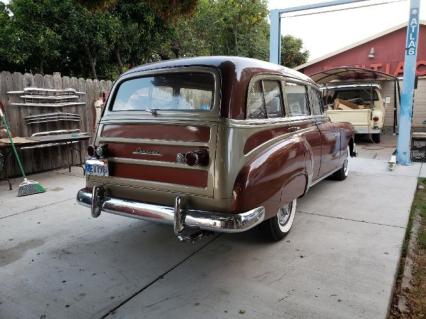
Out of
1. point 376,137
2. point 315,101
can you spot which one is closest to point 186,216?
point 315,101

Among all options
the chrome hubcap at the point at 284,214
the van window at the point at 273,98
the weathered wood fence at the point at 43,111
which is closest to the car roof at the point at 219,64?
the van window at the point at 273,98

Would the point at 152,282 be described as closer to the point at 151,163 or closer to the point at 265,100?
the point at 151,163

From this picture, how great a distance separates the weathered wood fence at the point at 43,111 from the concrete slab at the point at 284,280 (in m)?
5.05

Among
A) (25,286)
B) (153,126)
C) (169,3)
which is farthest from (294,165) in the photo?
(169,3)

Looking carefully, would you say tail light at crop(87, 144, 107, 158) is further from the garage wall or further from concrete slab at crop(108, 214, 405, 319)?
the garage wall

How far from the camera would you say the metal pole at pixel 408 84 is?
745cm

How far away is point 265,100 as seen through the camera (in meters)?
3.57

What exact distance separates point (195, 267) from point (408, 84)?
6793mm

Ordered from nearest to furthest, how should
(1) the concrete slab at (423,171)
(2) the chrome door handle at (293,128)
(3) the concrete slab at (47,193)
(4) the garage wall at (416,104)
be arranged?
(2) the chrome door handle at (293,128), (3) the concrete slab at (47,193), (1) the concrete slab at (423,171), (4) the garage wall at (416,104)

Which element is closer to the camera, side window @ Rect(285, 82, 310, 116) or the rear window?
the rear window

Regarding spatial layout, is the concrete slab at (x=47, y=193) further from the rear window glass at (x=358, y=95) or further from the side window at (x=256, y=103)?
the rear window glass at (x=358, y=95)

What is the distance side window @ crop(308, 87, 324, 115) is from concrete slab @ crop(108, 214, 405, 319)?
1790 millimetres

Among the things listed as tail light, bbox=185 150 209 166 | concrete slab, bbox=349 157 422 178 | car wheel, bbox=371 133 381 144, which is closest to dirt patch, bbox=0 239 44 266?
tail light, bbox=185 150 209 166

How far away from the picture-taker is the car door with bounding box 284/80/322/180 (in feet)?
13.6
